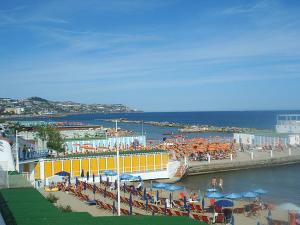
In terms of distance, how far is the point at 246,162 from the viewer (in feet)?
146

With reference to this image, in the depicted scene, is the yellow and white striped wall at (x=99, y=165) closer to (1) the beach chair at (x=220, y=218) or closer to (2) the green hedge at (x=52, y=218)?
(1) the beach chair at (x=220, y=218)

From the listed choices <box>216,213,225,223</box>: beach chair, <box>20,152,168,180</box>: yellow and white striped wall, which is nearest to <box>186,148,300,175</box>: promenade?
<box>20,152,168,180</box>: yellow and white striped wall

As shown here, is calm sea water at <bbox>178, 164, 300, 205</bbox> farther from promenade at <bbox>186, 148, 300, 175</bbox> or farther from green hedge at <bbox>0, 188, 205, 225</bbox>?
green hedge at <bbox>0, 188, 205, 225</bbox>

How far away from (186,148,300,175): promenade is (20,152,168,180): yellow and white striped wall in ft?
17.4

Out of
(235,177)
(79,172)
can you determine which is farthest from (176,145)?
(79,172)

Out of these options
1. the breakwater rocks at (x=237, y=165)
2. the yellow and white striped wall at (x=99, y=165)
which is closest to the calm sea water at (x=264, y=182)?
the breakwater rocks at (x=237, y=165)

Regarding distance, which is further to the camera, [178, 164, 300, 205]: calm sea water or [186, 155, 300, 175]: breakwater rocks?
[186, 155, 300, 175]: breakwater rocks

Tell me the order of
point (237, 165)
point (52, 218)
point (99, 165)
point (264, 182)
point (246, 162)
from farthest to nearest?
point (246, 162), point (237, 165), point (264, 182), point (99, 165), point (52, 218)

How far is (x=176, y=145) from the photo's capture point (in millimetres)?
50031

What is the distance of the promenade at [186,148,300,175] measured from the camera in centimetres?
4159

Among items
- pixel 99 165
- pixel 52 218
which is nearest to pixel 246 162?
pixel 99 165

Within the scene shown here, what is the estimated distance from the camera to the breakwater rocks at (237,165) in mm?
41125

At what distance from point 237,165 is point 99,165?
53.2 feet

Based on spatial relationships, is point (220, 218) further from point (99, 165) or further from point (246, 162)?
point (246, 162)
